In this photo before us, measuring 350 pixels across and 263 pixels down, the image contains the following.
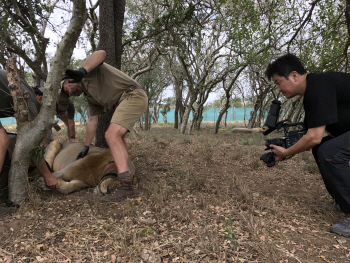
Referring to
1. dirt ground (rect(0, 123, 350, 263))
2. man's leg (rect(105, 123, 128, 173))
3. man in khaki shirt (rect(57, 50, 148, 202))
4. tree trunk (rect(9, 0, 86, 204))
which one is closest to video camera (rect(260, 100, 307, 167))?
dirt ground (rect(0, 123, 350, 263))

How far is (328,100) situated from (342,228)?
1205 mm

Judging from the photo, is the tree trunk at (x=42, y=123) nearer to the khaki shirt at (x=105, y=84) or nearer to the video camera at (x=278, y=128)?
the khaki shirt at (x=105, y=84)

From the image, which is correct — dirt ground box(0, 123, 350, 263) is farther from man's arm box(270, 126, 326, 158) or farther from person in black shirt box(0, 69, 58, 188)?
man's arm box(270, 126, 326, 158)

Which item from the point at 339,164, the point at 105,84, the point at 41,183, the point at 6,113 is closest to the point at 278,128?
the point at 339,164

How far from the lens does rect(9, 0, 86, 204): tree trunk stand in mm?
2902

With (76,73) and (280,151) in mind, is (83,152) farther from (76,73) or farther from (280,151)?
(280,151)

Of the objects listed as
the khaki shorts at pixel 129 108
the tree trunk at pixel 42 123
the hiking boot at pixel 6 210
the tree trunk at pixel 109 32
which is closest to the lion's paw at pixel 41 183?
the tree trunk at pixel 42 123

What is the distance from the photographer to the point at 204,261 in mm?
1979

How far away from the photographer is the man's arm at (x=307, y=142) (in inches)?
95.6

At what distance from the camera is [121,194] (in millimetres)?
3127

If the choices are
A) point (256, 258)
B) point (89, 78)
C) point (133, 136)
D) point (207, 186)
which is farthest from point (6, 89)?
point (133, 136)

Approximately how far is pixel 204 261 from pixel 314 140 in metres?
1.51

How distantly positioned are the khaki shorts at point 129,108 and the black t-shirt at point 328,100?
1.96 metres

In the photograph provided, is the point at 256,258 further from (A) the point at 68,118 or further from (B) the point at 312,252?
(A) the point at 68,118
